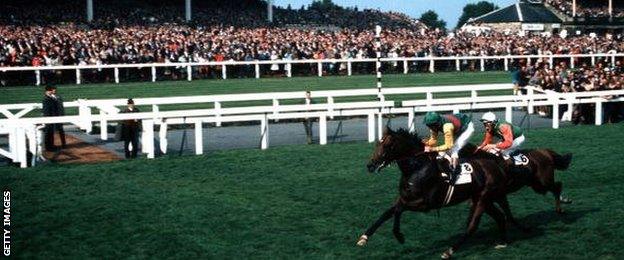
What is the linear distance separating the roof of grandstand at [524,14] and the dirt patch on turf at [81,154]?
50.6m

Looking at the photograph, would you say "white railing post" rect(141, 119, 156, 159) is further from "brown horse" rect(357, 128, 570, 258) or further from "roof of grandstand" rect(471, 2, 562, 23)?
"roof of grandstand" rect(471, 2, 562, 23)

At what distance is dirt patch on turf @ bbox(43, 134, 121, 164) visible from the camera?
45.4ft

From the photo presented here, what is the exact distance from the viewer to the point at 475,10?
14200cm

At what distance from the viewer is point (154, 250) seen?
770 cm

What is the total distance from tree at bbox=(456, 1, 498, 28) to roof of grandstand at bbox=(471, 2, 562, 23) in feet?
249

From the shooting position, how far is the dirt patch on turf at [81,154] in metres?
13.8

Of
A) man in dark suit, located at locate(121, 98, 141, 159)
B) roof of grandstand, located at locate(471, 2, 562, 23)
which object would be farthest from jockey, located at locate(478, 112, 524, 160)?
roof of grandstand, located at locate(471, 2, 562, 23)

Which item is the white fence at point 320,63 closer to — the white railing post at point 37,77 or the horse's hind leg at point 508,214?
the white railing post at point 37,77

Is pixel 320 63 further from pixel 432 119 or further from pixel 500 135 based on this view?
pixel 432 119

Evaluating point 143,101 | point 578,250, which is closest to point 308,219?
point 578,250

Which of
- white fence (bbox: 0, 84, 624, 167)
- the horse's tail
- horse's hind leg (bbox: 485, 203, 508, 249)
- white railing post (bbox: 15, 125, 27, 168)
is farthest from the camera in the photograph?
white fence (bbox: 0, 84, 624, 167)

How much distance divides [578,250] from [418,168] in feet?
5.41

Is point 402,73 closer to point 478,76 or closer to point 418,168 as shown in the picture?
point 478,76

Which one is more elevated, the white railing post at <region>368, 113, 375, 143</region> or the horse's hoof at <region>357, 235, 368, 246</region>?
the white railing post at <region>368, 113, 375, 143</region>
